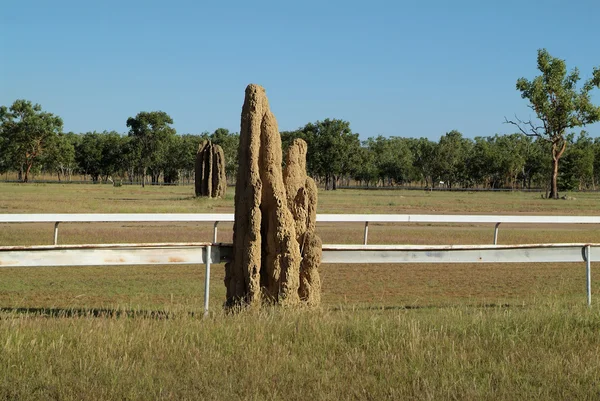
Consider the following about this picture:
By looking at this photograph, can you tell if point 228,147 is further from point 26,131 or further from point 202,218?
point 202,218

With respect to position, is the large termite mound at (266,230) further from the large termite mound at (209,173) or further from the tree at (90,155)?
the tree at (90,155)

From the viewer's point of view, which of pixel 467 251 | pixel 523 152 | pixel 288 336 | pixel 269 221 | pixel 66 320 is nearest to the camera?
pixel 288 336

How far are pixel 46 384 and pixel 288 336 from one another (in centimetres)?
242

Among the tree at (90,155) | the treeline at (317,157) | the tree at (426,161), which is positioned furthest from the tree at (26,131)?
the tree at (426,161)

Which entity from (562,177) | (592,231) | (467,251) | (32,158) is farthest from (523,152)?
(467,251)

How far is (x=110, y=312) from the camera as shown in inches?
394

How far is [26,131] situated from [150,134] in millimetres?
15620

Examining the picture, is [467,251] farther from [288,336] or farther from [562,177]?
[562,177]

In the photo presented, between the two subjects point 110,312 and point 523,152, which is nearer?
point 110,312

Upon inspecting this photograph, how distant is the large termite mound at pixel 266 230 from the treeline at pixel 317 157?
251 feet

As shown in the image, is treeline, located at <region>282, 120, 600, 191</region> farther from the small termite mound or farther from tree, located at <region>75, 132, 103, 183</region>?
the small termite mound

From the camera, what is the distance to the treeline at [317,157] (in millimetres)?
97688

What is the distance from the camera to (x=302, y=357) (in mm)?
6961

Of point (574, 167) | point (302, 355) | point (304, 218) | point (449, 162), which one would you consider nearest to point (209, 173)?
point (304, 218)
